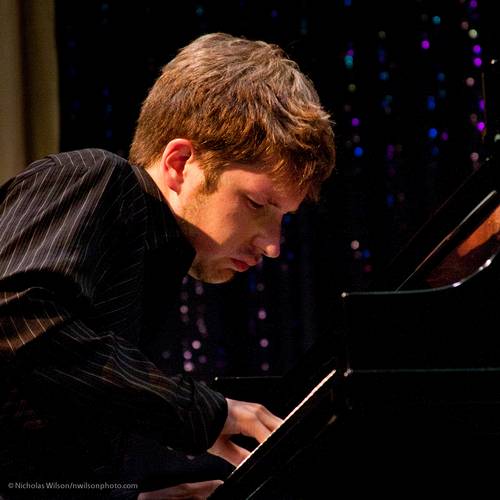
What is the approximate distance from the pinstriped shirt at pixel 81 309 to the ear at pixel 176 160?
0.59 ft

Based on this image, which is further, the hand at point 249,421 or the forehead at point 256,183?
the forehead at point 256,183

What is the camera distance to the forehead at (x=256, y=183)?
1.45 m

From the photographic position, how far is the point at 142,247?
51.8 inches

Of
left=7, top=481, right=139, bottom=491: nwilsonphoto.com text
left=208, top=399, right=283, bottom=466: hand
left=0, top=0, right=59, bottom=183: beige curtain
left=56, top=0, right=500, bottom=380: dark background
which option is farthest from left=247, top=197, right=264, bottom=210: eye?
left=0, top=0, right=59, bottom=183: beige curtain

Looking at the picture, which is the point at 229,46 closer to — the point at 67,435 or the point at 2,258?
the point at 2,258

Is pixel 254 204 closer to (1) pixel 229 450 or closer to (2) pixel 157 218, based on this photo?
(2) pixel 157 218

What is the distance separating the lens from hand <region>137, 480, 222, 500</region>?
1.54 meters

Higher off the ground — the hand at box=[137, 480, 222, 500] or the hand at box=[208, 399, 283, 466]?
the hand at box=[208, 399, 283, 466]

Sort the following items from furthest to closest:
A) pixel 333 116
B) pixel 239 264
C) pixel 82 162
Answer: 1. pixel 333 116
2. pixel 239 264
3. pixel 82 162

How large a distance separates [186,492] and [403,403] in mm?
629

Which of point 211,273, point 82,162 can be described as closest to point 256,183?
point 211,273

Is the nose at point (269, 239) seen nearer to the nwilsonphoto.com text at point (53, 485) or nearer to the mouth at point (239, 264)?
the mouth at point (239, 264)

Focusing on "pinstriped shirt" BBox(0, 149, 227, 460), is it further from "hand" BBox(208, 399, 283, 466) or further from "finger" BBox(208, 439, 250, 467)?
"finger" BBox(208, 439, 250, 467)

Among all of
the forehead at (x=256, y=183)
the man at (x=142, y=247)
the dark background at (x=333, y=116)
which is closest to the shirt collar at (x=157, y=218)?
the man at (x=142, y=247)
